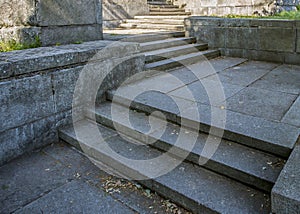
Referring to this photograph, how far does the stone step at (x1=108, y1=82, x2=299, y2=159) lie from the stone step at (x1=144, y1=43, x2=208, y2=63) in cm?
170

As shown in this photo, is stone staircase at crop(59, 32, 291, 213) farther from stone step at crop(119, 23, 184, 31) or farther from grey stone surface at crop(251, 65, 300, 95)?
stone step at crop(119, 23, 184, 31)

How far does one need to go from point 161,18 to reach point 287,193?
720 cm

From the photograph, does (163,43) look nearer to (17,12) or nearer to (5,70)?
(17,12)

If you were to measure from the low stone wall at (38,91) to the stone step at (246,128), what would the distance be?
0.94 meters

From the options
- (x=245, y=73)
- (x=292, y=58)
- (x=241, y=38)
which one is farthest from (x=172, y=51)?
(x=292, y=58)

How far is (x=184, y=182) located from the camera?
2.40 metres

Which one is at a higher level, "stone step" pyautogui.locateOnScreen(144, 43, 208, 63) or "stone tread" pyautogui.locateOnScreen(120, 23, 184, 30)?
"stone tread" pyautogui.locateOnScreen(120, 23, 184, 30)

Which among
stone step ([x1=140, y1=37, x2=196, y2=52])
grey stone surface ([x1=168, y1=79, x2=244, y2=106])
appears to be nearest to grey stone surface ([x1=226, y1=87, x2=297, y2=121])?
grey stone surface ([x1=168, y1=79, x2=244, y2=106])

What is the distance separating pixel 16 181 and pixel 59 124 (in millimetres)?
908

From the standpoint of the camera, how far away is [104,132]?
130 inches

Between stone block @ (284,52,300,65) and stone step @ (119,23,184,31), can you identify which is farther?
stone step @ (119,23,184,31)

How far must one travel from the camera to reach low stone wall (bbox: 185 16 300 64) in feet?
17.1

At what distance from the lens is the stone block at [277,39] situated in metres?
5.18

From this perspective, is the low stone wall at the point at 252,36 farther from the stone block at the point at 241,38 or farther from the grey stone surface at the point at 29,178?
the grey stone surface at the point at 29,178
